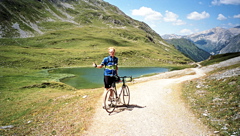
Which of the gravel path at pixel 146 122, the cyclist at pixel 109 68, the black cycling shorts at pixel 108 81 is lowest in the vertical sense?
the gravel path at pixel 146 122

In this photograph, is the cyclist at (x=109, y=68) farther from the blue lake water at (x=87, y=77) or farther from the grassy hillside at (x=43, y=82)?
the blue lake water at (x=87, y=77)

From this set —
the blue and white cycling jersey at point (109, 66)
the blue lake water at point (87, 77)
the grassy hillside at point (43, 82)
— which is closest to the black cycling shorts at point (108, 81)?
the blue and white cycling jersey at point (109, 66)

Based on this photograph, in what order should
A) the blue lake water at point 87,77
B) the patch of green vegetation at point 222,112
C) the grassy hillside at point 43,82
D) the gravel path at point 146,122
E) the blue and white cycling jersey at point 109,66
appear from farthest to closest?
the blue lake water at point 87,77, the grassy hillside at point 43,82, the blue and white cycling jersey at point 109,66, the patch of green vegetation at point 222,112, the gravel path at point 146,122

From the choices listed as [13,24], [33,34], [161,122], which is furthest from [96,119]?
[13,24]

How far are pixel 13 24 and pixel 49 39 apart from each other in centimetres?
5725

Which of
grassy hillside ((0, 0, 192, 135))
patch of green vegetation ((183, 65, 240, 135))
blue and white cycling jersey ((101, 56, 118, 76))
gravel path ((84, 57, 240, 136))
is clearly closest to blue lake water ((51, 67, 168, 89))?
grassy hillside ((0, 0, 192, 135))

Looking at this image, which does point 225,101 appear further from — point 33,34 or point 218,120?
point 33,34

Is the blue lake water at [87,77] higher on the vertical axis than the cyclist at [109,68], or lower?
lower

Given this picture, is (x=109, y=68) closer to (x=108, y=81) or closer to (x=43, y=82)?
(x=108, y=81)

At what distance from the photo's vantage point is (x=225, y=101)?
53.7ft

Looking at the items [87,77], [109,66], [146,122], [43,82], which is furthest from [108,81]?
[87,77]

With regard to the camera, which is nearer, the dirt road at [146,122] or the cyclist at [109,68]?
the dirt road at [146,122]

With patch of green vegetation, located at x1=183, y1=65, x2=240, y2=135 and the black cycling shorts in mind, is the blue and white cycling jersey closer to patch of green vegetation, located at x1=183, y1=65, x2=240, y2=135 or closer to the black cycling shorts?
the black cycling shorts

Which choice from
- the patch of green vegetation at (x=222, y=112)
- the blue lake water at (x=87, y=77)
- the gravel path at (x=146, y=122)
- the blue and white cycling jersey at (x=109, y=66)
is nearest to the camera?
the gravel path at (x=146, y=122)
